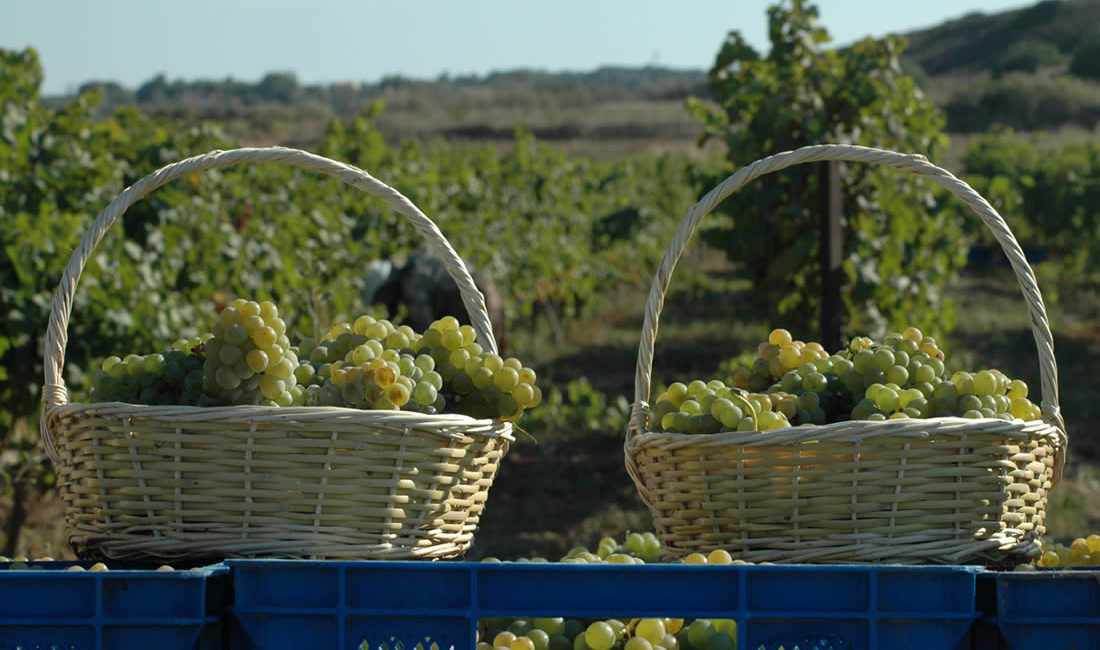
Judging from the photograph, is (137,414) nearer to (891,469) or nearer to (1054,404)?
(891,469)

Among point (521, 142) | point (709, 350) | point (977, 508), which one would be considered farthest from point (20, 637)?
point (521, 142)

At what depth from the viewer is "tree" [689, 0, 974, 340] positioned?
21.4 feet

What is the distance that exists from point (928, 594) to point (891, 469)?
288 mm

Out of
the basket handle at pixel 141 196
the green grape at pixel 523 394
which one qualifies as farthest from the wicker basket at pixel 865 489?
the basket handle at pixel 141 196

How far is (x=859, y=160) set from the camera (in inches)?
71.1

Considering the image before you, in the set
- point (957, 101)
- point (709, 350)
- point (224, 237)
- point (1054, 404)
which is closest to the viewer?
point (1054, 404)

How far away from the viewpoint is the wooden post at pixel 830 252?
5.18m

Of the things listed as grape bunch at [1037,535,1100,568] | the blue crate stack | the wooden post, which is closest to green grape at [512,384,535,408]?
the blue crate stack

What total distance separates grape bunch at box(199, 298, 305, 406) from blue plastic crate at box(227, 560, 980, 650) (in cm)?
33

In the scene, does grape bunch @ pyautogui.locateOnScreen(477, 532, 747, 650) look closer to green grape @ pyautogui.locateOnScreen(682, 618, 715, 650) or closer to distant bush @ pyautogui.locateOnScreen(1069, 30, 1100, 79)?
green grape @ pyautogui.locateOnScreen(682, 618, 715, 650)

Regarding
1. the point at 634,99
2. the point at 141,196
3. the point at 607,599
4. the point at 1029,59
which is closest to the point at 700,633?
the point at 607,599

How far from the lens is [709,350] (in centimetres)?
1123

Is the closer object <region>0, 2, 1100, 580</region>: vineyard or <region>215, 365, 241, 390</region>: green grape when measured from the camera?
<region>215, 365, 241, 390</region>: green grape

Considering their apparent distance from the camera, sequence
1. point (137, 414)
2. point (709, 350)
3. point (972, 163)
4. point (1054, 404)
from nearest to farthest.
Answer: point (137, 414) → point (1054, 404) → point (709, 350) → point (972, 163)
